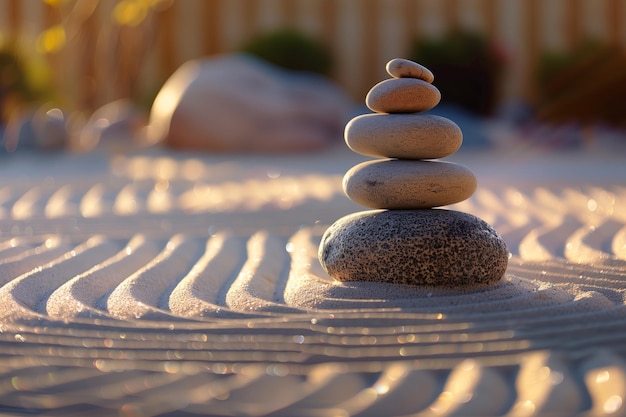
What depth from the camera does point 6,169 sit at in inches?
229

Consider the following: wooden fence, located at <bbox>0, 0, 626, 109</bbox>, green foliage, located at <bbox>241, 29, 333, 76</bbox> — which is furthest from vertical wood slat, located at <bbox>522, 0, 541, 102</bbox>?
green foliage, located at <bbox>241, 29, 333, 76</bbox>

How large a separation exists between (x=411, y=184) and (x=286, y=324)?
55cm

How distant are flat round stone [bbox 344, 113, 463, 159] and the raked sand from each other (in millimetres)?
374

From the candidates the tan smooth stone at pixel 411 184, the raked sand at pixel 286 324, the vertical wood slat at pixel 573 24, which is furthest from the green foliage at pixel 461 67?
the tan smooth stone at pixel 411 184

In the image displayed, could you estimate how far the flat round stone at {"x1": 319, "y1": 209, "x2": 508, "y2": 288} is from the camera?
2041mm

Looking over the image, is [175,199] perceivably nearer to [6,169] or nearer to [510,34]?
[6,169]

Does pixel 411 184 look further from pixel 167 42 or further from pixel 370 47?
pixel 167 42

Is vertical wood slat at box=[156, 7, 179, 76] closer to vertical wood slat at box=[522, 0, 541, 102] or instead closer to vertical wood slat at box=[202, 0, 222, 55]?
vertical wood slat at box=[202, 0, 222, 55]

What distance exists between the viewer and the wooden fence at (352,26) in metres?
9.90

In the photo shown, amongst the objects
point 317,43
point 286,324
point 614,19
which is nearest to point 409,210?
point 286,324

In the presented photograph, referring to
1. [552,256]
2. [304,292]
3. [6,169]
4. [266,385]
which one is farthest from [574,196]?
[6,169]

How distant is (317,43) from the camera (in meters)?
9.92

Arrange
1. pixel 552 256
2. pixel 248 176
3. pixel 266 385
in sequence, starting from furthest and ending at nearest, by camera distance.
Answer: pixel 248 176, pixel 552 256, pixel 266 385

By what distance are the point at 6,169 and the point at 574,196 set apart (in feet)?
12.8
